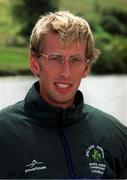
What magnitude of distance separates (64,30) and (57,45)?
6 cm

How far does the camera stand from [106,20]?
22.0m

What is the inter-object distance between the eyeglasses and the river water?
5.38 meters

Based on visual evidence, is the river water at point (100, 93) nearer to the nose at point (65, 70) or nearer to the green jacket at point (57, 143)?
the green jacket at point (57, 143)

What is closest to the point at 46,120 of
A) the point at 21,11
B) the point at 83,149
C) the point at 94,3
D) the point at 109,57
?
the point at 83,149

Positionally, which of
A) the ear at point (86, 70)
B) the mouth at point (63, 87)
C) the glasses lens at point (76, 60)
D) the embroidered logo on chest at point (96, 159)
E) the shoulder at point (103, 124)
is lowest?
the embroidered logo on chest at point (96, 159)

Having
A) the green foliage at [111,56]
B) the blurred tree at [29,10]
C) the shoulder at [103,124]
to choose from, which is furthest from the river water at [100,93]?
the shoulder at [103,124]

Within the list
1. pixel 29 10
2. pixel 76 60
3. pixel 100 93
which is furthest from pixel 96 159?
pixel 29 10

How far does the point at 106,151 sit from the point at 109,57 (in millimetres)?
17330

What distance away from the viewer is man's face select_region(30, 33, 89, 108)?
204cm

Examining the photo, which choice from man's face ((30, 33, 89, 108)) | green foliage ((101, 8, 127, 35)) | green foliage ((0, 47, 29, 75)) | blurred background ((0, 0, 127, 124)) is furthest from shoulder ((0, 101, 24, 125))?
green foliage ((101, 8, 127, 35))

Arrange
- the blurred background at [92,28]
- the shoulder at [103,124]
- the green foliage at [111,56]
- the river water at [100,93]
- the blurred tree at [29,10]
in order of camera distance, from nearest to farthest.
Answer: the shoulder at [103,124]
the river water at [100,93]
the blurred background at [92,28]
the green foliage at [111,56]
the blurred tree at [29,10]

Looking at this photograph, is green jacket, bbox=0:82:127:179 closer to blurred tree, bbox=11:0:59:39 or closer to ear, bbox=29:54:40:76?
ear, bbox=29:54:40:76

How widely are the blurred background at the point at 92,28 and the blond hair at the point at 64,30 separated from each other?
1332cm

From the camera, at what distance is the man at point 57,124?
79.2 inches
